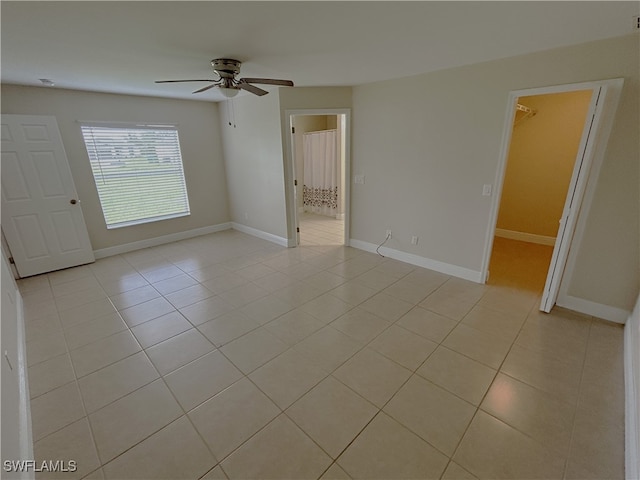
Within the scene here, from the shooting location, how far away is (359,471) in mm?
1473

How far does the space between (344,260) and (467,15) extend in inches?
119

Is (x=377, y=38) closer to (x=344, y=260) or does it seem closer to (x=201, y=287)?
(x=344, y=260)

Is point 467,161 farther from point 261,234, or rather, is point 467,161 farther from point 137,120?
point 137,120

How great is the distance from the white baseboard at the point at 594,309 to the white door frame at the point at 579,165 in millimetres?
132

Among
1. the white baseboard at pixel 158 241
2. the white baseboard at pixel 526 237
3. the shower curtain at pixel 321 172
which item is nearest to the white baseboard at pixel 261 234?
the white baseboard at pixel 158 241

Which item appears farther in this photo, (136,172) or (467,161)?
(136,172)

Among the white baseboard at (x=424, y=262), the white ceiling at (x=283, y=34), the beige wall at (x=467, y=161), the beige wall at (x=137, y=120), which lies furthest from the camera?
the beige wall at (x=137, y=120)

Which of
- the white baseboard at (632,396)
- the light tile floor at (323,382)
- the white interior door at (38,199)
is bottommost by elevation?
the light tile floor at (323,382)

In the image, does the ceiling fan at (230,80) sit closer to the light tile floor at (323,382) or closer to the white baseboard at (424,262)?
the light tile floor at (323,382)

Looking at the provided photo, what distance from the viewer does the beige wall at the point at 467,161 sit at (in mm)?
2369

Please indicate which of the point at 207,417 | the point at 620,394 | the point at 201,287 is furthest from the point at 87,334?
the point at 620,394

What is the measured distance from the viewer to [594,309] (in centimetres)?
272

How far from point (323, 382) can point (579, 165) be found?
281 cm

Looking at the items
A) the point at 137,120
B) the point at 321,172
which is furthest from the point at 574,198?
the point at 137,120
